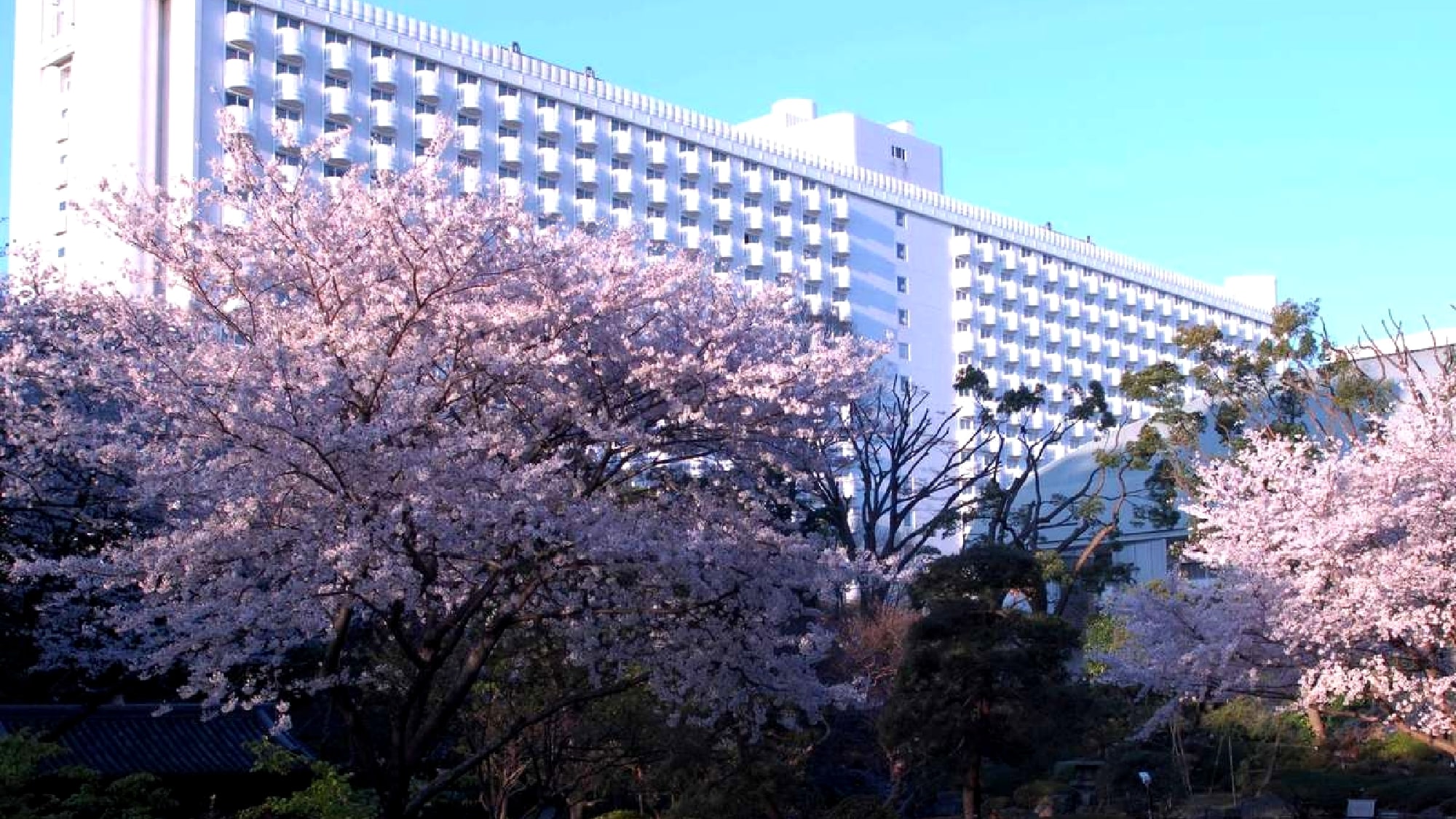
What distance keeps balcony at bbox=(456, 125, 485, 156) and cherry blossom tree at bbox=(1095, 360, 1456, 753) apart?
46605 millimetres

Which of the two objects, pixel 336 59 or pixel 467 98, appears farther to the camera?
pixel 467 98

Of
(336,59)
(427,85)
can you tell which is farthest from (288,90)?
(427,85)

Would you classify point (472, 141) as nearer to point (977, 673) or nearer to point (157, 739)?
point (157, 739)

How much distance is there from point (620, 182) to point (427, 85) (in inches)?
412

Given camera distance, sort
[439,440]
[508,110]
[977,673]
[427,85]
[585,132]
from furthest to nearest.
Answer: [585,132]
[508,110]
[427,85]
[977,673]
[439,440]

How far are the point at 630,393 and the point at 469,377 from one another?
4.60 feet

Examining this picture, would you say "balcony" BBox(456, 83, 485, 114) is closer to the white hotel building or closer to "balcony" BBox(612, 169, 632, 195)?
the white hotel building

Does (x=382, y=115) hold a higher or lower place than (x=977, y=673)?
higher

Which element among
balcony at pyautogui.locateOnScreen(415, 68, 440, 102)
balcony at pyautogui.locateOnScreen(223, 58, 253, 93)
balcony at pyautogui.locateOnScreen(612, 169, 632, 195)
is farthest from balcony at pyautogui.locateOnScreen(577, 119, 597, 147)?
balcony at pyautogui.locateOnScreen(223, 58, 253, 93)

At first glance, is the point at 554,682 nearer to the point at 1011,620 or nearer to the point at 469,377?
the point at 1011,620

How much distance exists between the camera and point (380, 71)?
61500 millimetres

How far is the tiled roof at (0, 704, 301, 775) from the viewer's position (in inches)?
761

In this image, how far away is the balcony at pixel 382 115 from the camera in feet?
200

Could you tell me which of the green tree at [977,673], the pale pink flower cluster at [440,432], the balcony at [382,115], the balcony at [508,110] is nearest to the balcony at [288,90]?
the balcony at [382,115]
